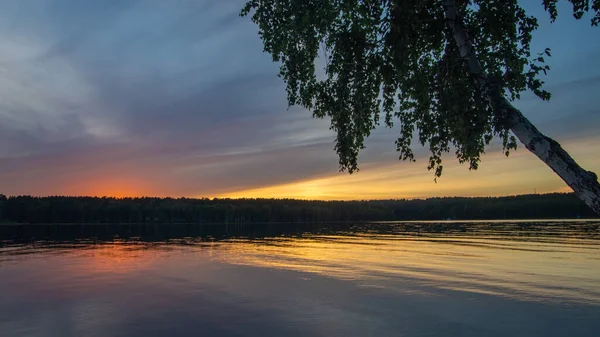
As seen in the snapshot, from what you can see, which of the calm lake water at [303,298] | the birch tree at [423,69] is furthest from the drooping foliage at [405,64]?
the calm lake water at [303,298]

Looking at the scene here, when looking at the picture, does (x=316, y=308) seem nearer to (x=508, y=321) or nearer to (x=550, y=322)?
(x=508, y=321)

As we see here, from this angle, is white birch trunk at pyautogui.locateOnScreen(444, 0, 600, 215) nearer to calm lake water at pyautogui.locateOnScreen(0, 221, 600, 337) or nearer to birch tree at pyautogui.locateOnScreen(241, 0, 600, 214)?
birch tree at pyautogui.locateOnScreen(241, 0, 600, 214)

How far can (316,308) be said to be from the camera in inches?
799

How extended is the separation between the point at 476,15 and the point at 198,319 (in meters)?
14.8

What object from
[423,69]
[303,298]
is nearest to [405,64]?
[423,69]

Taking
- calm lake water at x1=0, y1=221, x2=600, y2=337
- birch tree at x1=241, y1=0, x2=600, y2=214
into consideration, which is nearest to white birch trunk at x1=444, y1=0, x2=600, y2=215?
birch tree at x1=241, y1=0, x2=600, y2=214

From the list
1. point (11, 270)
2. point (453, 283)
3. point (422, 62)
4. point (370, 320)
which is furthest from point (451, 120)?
point (11, 270)

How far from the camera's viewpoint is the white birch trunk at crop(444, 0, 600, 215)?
8828 mm

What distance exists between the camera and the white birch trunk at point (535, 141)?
8828 mm

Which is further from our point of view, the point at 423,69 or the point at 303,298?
the point at 303,298

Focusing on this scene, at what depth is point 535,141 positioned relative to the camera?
946cm

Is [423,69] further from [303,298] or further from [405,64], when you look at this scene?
[303,298]

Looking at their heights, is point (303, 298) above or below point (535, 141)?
below

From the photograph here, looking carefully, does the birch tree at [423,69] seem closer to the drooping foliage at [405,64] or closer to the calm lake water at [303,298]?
the drooping foliage at [405,64]
